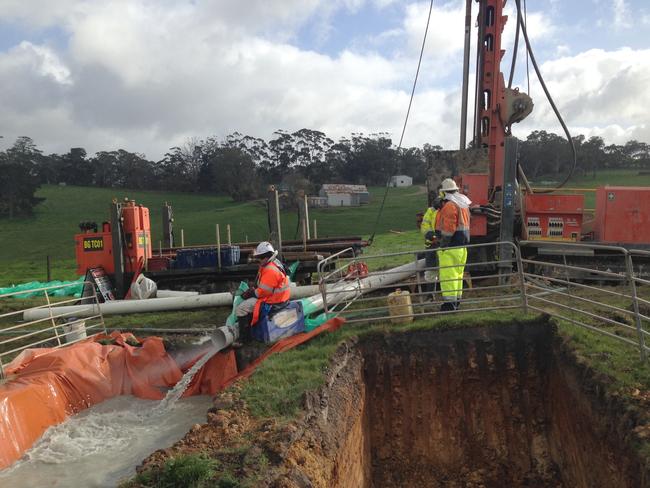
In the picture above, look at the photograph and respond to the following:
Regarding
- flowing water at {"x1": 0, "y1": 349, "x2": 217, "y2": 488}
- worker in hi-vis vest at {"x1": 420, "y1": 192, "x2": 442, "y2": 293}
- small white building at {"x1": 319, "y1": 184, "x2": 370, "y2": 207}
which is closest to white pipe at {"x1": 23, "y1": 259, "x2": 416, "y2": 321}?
worker in hi-vis vest at {"x1": 420, "y1": 192, "x2": 442, "y2": 293}

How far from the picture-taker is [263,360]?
259 inches

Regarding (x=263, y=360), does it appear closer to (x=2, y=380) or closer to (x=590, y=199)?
(x=2, y=380)

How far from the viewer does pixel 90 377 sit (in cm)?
666

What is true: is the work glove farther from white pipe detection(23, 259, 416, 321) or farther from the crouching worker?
Result: white pipe detection(23, 259, 416, 321)

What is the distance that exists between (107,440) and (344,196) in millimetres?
53856

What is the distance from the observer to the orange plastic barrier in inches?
223

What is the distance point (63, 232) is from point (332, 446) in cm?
4481

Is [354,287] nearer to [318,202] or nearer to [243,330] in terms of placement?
[243,330]

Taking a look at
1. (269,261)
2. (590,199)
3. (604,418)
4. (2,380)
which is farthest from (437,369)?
(590,199)

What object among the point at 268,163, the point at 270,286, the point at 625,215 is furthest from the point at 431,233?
the point at 268,163

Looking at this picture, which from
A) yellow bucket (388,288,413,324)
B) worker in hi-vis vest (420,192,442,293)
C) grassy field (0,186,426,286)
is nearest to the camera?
yellow bucket (388,288,413,324)

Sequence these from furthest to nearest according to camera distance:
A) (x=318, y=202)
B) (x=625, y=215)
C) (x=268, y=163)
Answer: (x=268, y=163) → (x=318, y=202) → (x=625, y=215)

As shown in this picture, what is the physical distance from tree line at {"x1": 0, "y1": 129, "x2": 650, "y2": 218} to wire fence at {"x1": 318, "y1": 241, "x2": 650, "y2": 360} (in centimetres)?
5166

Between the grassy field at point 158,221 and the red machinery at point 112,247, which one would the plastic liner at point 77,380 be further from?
the grassy field at point 158,221
